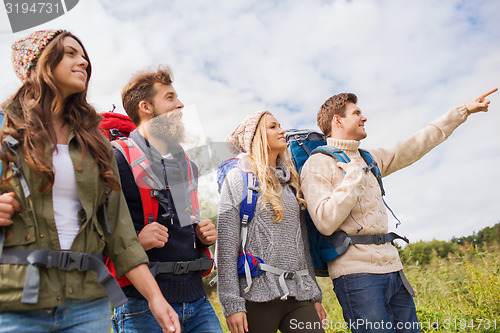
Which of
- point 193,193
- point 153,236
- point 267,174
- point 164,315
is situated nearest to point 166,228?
point 153,236

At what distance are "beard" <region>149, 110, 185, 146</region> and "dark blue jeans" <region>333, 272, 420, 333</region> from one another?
1.75 meters

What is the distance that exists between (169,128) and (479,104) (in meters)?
3.29

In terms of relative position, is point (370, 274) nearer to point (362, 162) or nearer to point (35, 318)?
point (362, 162)

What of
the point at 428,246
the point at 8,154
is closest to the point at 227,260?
the point at 8,154

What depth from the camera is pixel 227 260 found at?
3299mm

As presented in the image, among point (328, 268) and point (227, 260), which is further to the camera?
Answer: point (328, 268)

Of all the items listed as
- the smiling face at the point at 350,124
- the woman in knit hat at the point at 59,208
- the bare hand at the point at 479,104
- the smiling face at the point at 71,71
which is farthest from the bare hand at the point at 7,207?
the bare hand at the point at 479,104

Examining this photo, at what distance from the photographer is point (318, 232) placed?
→ 3953 millimetres

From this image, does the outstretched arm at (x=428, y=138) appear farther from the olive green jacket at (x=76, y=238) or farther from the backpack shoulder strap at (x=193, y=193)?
the olive green jacket at (x=76, y=238)

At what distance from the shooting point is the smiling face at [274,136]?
3945 mm

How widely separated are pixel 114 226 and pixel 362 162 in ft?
8.71

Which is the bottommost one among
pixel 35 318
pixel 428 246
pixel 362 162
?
pixel 428 246

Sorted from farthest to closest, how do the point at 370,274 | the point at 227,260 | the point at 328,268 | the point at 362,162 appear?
the point at 362,162, the point at 328,268, the point at 370,274, the point at 227,260

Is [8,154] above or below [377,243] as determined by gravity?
above
